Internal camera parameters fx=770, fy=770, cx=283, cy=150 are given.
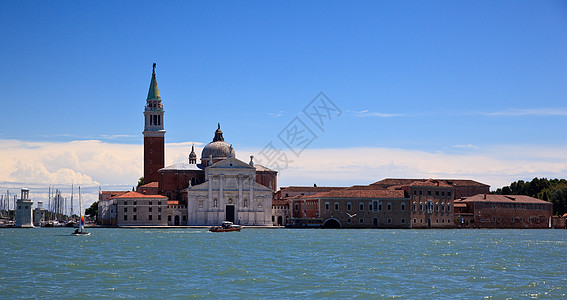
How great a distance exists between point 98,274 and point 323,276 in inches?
336

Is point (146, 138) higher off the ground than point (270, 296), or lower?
higher

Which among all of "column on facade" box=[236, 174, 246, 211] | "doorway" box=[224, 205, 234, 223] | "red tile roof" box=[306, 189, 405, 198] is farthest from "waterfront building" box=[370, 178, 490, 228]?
"doorway" box=[224, 205, 234, 223]

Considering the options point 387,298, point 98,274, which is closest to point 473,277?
point 387,298

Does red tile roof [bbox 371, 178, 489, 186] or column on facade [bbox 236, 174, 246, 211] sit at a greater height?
red tile roof [bbox 371, 178, 489, 186]

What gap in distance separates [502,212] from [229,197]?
3239cm

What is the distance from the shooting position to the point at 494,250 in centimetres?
4459

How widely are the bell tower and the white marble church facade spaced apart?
28.5ft

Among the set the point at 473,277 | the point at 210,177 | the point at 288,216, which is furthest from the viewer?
the point at 288,216

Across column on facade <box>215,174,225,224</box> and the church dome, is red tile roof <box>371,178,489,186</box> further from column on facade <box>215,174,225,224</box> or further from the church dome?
column on facade <box>215,174,225,224</box>

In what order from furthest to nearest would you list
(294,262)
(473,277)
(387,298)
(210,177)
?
(210,177) → (294,262) → (473,277) → (387,298)

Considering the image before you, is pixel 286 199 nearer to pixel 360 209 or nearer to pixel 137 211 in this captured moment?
pixel 360 209

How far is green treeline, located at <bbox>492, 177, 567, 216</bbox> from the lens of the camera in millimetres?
96812

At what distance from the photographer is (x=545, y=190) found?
102062 mm

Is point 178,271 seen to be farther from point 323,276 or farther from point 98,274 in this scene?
point 323,276
